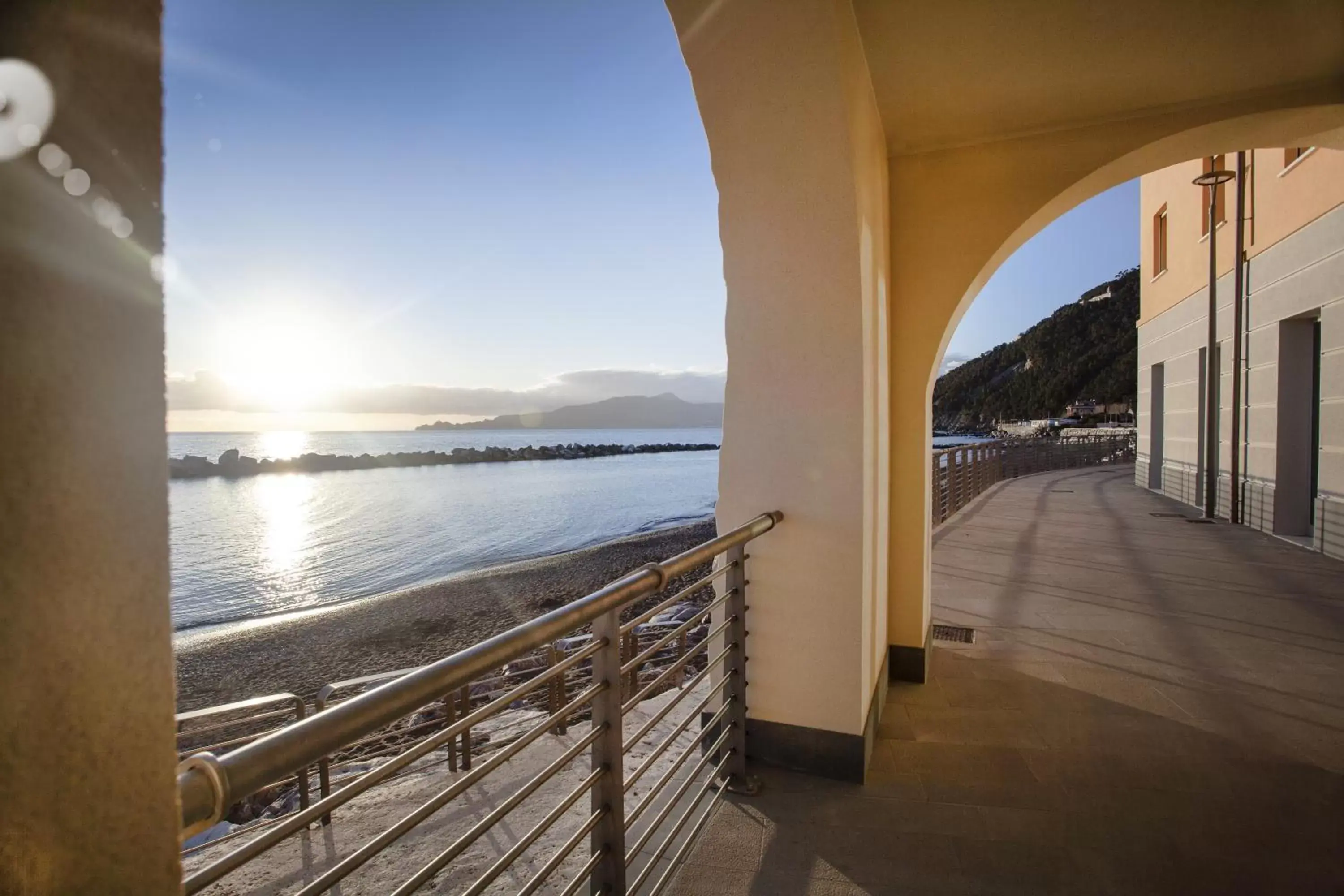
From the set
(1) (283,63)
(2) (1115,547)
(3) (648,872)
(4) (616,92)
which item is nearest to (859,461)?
(3) (648,872)

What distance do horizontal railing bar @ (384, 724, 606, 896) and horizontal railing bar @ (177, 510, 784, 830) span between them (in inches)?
5.4

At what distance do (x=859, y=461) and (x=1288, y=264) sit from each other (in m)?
7.89

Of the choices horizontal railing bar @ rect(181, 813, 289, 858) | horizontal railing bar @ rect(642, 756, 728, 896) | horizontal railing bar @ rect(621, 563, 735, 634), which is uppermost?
horizontal railing bar @ rect(621, 563, 735, 634)

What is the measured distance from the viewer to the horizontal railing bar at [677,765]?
1696mm

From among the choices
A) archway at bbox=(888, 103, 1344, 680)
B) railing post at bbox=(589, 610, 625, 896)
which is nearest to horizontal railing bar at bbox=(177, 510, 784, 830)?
railing post at bbox=(589, 610, 625, 896)

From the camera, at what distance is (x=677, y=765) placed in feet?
6.51

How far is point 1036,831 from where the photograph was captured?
2.18m

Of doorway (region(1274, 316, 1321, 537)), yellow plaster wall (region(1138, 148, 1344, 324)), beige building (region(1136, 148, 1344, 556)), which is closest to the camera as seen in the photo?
beige building (region(1136, 148, 1344, 556))

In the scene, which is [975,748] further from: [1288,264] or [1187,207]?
[1187,207]

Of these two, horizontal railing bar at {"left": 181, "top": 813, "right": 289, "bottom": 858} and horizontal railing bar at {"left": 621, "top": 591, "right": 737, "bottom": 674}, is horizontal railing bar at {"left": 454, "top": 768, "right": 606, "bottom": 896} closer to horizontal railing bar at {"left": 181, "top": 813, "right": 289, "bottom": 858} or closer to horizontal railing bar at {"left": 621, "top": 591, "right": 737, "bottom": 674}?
horizontal railing bar at {"left": 621, "top": 591, "right": 737, "bottom": 674}

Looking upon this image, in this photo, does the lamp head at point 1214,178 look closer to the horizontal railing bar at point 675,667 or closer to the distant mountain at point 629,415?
the horizontal railing bar at point 675,667

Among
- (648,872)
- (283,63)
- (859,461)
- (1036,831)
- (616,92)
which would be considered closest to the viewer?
(648,872)

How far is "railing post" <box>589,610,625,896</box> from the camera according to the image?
1537 mm

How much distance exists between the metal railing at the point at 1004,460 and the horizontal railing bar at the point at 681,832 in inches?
222
